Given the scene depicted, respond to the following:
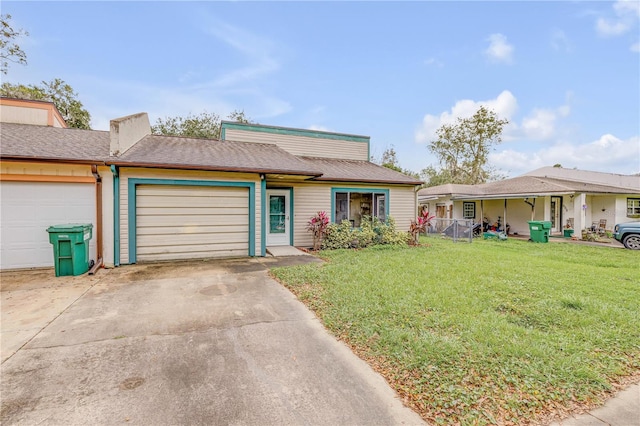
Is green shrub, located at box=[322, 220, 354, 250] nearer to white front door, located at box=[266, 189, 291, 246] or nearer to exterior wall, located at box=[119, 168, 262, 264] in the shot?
white front door, located at box=[266, 189, 291, 246]

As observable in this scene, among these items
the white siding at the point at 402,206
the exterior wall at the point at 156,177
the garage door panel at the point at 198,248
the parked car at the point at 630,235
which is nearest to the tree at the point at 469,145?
the parked car at the point at 630,235

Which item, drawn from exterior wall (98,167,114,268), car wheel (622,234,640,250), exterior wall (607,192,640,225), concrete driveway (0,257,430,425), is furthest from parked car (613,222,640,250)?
exterior wall (98,167,114,268)

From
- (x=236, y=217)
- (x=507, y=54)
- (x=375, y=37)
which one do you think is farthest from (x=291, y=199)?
(x=507, y=54)

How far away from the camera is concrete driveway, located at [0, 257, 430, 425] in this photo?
6.70ft

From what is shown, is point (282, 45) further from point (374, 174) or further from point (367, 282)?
point (367, 282)

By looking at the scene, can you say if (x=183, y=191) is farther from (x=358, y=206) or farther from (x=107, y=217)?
(x=358, y=206)

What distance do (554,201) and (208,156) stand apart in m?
18.7

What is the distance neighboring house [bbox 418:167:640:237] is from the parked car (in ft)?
9.49

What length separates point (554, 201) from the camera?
15875 millimetres

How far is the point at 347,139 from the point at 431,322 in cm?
1041

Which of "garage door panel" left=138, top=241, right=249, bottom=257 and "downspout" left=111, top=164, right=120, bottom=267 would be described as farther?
"garage door panel" left=138, top=241, right=249, bottom=257

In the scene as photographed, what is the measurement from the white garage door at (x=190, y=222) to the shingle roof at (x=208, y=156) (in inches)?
28.6

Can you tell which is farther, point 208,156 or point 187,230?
point 208,156

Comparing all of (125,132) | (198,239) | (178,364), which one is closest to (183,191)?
(198,239)
